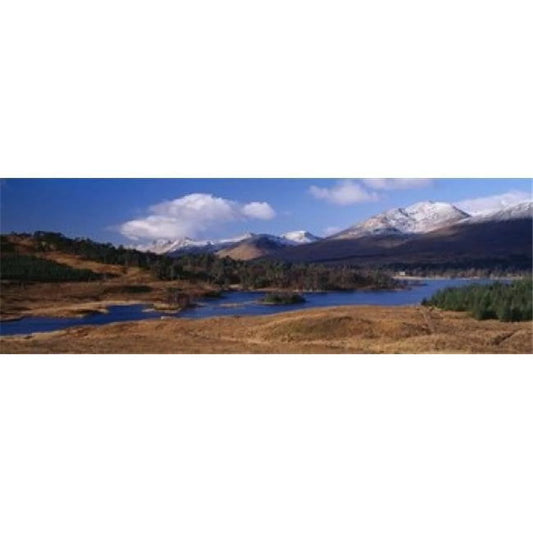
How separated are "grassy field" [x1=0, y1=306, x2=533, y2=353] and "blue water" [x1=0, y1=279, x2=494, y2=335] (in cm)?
6

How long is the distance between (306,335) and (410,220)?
1325 mm

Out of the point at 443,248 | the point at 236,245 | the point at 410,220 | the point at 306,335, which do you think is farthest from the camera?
the point at 443,248

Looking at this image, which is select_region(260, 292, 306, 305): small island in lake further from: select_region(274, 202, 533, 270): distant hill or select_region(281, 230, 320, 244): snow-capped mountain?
select_region(281, 230, 320, 244): snow-capped mountain

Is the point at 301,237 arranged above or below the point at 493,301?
above

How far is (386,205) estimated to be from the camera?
6.88 meters

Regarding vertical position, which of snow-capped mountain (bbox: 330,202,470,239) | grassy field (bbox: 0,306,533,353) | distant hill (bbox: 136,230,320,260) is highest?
snow-capped mountain (bbox: 330,202,470,239)

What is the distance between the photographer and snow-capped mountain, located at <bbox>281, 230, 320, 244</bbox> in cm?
693

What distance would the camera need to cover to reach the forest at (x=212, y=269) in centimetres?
688

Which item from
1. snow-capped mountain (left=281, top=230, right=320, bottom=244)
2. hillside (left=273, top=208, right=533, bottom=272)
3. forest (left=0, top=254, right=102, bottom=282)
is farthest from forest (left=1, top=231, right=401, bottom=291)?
snow-capped mountain (left=281, top=230, right=320, bottom=244)

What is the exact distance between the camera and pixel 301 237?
6.97 meters

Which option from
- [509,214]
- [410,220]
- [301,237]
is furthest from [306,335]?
[509,214]

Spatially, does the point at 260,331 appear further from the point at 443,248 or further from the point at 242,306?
the point at 443,248
